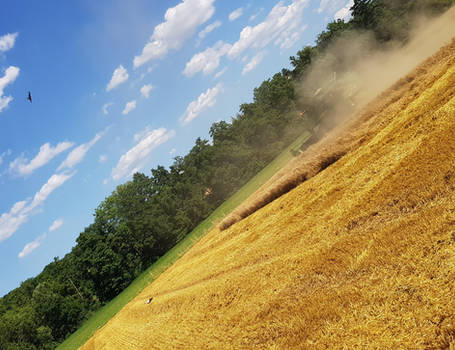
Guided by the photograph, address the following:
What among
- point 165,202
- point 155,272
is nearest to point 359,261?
point 155,272

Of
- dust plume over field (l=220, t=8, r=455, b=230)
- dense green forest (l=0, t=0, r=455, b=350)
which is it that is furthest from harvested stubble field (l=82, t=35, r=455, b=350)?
dense green forest (l=0, t=0, r=455, b=350)

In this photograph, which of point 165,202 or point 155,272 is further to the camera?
point 165,202

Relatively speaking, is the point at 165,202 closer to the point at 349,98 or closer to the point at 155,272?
the point at 155,272

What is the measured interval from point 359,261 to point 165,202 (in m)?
61.4

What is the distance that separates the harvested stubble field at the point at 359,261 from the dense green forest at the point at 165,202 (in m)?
34.8

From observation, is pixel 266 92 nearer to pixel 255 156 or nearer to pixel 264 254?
pixel 255 156

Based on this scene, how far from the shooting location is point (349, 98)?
2283 cm

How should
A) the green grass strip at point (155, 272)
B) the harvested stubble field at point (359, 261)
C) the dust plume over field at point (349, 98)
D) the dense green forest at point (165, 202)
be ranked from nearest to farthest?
the harvested stubble field at point (359, 261)
the dust plume over field at point (349, 98)
the green grass strip at point (155, 272)
the dense green forest at point (165, 202)

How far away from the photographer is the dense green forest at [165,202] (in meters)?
48.8

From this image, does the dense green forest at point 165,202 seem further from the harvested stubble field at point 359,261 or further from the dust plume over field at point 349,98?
the harvested stubble field at point 359,261

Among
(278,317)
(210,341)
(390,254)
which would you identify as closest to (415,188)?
(390,254)

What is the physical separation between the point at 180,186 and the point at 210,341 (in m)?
62.0

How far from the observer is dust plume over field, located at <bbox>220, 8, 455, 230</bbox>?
36.6 ft

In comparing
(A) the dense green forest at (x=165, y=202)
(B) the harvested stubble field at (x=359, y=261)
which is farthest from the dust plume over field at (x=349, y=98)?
(A) the dense green forest at (x=165, y=202)
